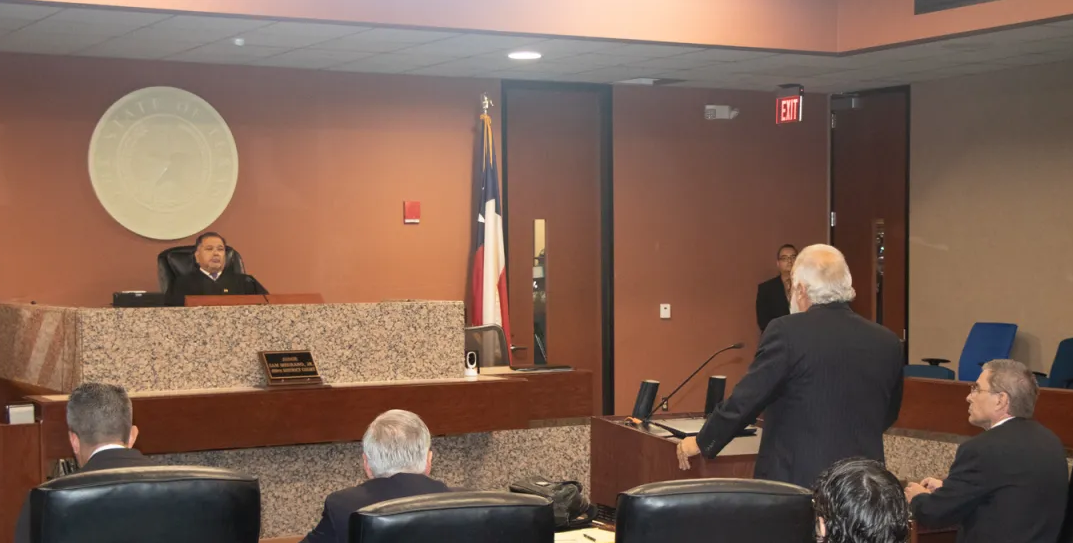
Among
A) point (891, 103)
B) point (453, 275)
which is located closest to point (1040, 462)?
point (453, 275)

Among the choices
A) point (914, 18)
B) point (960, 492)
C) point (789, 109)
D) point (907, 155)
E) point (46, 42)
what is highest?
point (914, 18)

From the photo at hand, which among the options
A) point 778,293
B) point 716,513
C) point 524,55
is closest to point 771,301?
point 778,293

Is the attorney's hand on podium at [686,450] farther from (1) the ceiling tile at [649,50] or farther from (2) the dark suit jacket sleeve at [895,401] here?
(1) the ceiling tile at [649,50]

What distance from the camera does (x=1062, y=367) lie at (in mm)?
7500

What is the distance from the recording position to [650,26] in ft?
22.6

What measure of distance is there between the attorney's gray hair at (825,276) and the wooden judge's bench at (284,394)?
6.57 ft

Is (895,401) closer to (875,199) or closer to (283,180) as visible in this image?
(283,180)

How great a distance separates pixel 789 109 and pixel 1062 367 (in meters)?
2.44

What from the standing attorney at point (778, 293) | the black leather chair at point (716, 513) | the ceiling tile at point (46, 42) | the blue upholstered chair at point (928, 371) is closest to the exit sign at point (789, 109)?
the standing attorney at point (778, 293)

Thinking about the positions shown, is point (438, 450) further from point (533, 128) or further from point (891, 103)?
point (891, 103)

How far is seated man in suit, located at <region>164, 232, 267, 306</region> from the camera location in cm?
664

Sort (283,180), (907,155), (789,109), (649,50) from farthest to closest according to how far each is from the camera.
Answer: (907,155) → (789,109) → (283,180) → (649,50)

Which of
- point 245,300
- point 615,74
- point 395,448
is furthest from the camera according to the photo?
point 615,74

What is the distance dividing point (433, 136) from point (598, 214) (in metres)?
1.46
